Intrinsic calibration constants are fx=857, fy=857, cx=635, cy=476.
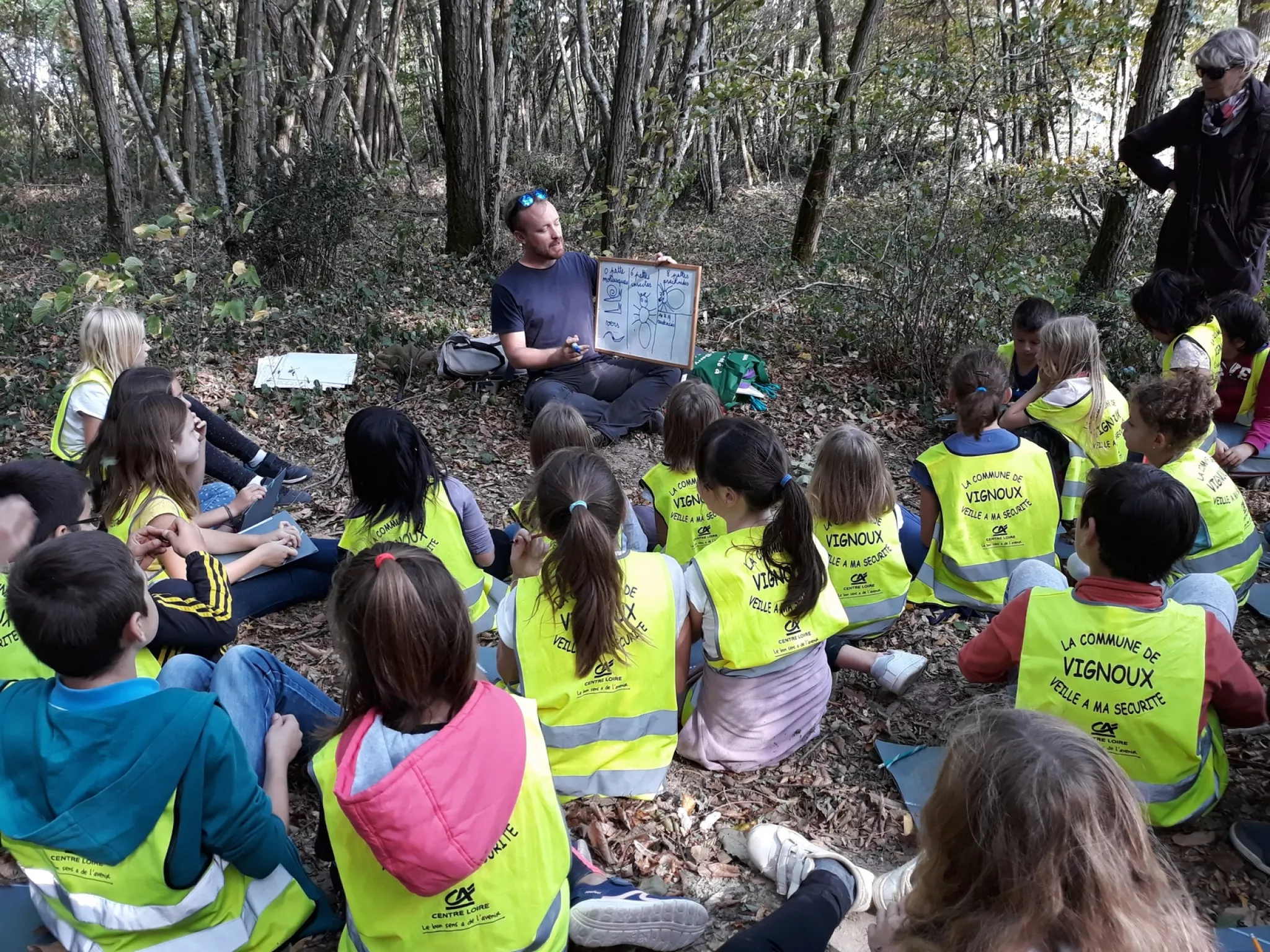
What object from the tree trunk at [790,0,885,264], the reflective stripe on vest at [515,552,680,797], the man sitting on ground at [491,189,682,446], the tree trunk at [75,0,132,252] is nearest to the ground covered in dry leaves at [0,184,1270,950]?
the reflective stripe on vest at [515,552,680,797]

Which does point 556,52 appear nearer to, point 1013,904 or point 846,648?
point 846,648

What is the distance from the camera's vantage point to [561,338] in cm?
595

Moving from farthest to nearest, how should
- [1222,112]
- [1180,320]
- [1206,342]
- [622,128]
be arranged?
[622,128] → [1222,112] → [1180,320] → [1206,342]

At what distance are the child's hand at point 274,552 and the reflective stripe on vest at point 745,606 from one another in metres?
2.03

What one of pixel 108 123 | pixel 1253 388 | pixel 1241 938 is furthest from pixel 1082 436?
pixel 108 123

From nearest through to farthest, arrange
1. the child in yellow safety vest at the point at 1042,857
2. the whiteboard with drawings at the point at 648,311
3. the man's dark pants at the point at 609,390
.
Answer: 1. the child in yellow safety vest at the point at 1042,857
2. the whiteboard with drawings at the point at 648,311
3. the man's dark pants at the point at 609,390

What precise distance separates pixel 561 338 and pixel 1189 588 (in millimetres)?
4127

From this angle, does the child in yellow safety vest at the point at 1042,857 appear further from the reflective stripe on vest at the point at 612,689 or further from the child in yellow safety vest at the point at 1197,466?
the child in yellow safety vest at the point at 1197,466

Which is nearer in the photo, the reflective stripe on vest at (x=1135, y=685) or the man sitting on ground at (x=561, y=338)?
the reflective stripe on vest at (x=1135, y=685)

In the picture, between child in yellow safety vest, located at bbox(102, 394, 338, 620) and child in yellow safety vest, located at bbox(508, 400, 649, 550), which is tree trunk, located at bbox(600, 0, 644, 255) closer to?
child in yellow safety vest, located at bbox(508, 400, 649, 550)

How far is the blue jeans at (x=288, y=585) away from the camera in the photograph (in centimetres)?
396

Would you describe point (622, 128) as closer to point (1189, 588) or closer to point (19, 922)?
point (1189, 588)

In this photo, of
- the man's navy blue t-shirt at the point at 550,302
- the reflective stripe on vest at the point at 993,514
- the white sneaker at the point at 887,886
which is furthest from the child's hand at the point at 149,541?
the reflective stripe on vest at the point at 993,514

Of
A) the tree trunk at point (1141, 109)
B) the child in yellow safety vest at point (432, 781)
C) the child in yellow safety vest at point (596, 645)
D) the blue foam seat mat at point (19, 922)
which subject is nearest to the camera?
the child in yellow safety vest at point (432, 781)
